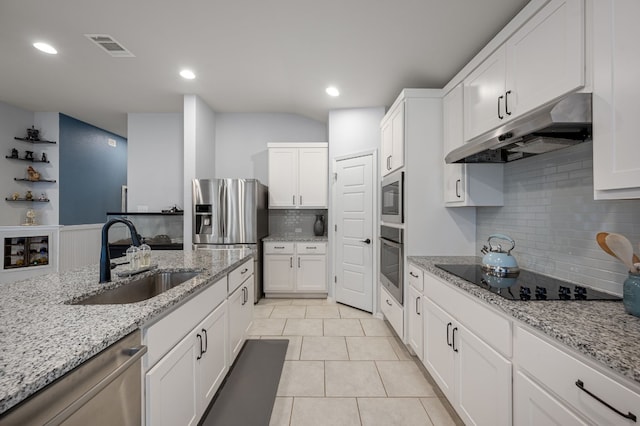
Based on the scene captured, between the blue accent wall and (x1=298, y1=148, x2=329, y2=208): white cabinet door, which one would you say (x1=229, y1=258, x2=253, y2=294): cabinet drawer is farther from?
the blue accent wall

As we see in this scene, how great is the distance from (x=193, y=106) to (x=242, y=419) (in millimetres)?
3541

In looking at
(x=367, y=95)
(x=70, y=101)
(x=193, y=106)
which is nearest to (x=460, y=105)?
(x=367, y=95)

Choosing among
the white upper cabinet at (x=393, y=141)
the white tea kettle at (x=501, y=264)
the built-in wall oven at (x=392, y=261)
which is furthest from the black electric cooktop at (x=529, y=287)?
the white upper cabinet at (x=393, y=141)

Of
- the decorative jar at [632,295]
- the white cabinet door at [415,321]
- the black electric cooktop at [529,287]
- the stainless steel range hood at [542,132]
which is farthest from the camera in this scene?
the white cabinet door at [415,321]

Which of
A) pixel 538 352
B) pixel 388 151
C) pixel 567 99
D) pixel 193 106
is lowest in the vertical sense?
pixel 538 352

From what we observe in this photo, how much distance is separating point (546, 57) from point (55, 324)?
235cm

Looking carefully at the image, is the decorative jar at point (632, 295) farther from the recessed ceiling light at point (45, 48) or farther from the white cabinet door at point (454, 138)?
the recessed ceiling light at point (45, 48)

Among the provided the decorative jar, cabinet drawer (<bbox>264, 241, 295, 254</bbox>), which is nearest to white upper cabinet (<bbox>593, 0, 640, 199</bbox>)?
the decorative jar

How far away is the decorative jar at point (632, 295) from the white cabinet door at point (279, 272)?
325 centimetres

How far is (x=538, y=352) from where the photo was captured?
3.29 feet

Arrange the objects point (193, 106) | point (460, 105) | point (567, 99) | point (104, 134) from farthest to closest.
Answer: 1. point (104, 134)
2. point (193, 106)
3. point (460, 105)
4. point (567, 99)

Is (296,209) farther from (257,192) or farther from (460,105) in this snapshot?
(460,105)

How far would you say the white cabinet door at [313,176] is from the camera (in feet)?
13.3

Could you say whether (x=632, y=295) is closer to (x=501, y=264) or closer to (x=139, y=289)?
(x=501, y=264)
